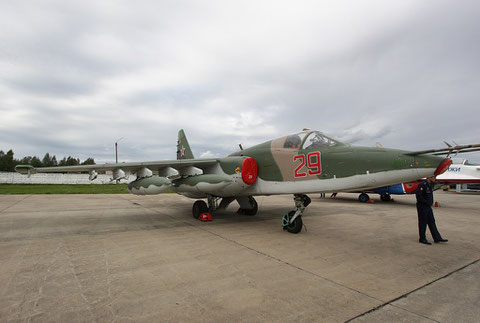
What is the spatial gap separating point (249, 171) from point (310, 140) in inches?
74.6

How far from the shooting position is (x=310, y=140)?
606 centimetres

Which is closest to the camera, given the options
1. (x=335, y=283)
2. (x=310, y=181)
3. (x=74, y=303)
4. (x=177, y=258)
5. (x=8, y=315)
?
(x=8, y=315)

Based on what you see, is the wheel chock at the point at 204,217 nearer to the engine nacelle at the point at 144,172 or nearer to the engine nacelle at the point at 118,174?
the engine nacelle at the point at 144,172

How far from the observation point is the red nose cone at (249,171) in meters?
6.95

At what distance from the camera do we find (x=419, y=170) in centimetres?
441

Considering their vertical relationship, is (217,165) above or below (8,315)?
above

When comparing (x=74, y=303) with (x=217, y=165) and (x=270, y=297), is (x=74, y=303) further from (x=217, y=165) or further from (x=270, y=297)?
(x=217, y=165)

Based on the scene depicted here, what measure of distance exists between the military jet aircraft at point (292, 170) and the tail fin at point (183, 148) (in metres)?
4.50

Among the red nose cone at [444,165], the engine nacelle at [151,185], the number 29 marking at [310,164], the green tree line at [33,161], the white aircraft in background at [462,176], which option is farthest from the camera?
the green tree line at [33,161]

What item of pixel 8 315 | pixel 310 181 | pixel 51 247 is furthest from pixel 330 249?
pixel 51 247

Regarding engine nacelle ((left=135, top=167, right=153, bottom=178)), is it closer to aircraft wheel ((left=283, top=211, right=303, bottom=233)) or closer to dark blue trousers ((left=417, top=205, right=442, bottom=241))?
aircraft wheel ((left=283, top=211, right=303, bottom=233))

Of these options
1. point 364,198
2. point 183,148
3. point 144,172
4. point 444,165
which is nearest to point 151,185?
point 144,172

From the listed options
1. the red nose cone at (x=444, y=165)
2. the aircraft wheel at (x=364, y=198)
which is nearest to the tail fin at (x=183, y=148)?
the red nose cone at (x=444, y=165)

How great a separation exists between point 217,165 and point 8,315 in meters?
5.82
